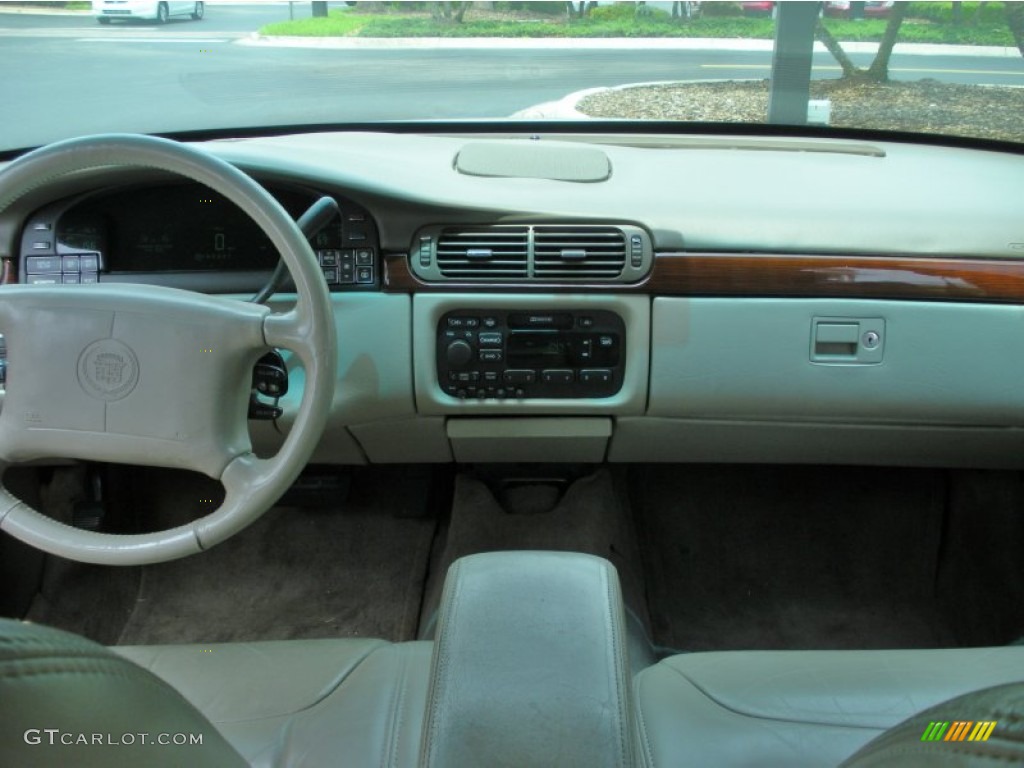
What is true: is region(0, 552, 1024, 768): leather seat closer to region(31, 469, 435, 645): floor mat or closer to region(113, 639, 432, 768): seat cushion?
region(113, 639, 432, 768): seat cushion

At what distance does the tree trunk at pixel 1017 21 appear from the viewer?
2.25 m

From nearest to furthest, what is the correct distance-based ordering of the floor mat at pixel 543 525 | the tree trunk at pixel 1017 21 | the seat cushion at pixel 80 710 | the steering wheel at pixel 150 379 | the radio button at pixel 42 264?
1. the seat cushion at pixel 80 710
2. the steering wheel at pixel 150 379
3. the radio button at pixel 42 264
4. the tree trunk at pixel 1017 21
5. the floor mat at pixel 543 525

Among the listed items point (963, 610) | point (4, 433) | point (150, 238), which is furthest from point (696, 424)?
point (4, 433)

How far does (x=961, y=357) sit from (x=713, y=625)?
99 centimetres

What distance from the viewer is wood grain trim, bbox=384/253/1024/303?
2.08 metres

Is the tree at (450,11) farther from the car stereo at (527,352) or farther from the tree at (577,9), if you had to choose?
the car stereo at (527,352)

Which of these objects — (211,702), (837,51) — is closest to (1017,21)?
(837,51)

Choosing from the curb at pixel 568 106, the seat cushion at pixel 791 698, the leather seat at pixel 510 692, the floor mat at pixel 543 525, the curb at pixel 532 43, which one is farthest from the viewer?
the floor mat at pixel 543 525

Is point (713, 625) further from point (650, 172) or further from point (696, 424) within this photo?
point (650, 172)

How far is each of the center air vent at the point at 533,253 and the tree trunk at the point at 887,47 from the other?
81 cm

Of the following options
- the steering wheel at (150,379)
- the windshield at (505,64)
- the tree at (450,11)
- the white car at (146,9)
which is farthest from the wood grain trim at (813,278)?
the white car at (146,9)

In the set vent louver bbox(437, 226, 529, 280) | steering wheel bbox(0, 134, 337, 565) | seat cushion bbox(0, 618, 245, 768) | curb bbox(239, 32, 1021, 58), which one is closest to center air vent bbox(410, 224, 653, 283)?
vent louver bbox(437, 226, 529, 280)

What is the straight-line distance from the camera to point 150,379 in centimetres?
172

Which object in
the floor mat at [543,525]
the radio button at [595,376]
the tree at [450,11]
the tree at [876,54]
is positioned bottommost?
the floor mat at [543,525]
